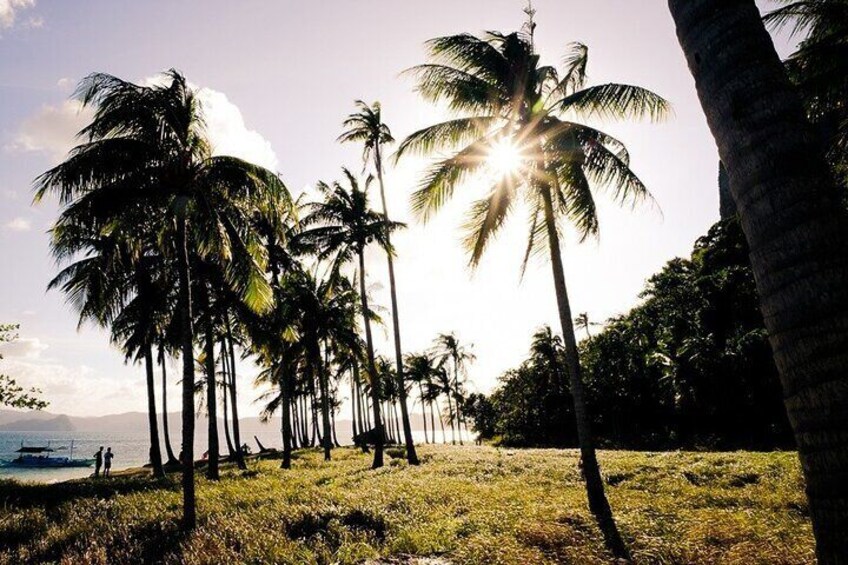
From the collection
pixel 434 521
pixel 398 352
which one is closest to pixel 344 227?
pixel 398 352

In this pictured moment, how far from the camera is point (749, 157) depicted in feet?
7.44

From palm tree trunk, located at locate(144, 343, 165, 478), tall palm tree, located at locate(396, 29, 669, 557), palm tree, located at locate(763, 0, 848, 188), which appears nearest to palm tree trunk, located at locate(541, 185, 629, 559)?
tall palm tree, located at locate(396, 29, 669, 557)

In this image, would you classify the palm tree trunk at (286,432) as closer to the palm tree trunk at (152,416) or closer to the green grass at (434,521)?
the palm tree trunk at (152,416)

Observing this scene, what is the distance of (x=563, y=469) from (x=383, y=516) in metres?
8.65

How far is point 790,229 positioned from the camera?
205cm

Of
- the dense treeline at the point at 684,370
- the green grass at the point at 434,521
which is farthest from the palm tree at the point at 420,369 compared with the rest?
the green grass at the point at 434,521

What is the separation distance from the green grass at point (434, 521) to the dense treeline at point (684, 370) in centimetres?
1581

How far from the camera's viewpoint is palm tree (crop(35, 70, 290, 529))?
407 inches

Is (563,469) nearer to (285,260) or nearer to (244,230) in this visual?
(244,230)

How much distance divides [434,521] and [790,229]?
856 cm

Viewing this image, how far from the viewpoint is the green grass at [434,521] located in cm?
699

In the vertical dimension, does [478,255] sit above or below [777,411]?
above

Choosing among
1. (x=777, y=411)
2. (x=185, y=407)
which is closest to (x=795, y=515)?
(x=185, y=407)

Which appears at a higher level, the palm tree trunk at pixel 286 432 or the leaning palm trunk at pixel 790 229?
the leaning palm trunk at pixel 790 229
